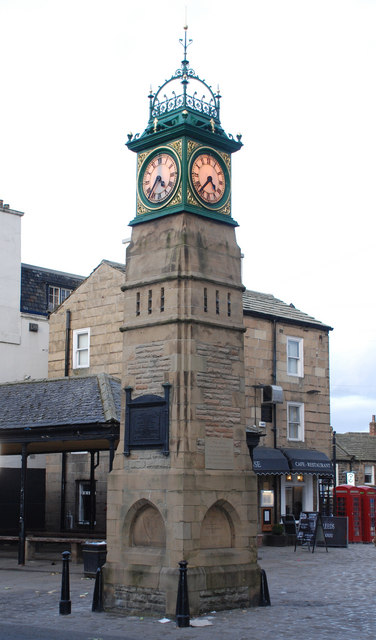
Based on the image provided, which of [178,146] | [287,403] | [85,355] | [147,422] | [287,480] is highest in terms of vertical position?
[178,146]

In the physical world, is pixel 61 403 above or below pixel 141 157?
below

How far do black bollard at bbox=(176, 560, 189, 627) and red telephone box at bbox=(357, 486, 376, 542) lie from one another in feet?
66.1

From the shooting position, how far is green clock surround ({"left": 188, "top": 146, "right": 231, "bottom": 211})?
1569 cm

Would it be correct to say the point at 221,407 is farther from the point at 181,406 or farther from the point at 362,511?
the point at 362,511

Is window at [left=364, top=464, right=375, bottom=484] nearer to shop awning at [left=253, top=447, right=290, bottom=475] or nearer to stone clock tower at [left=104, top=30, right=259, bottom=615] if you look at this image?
shop awning at [left=253, top=447, right=290, bottom=475]

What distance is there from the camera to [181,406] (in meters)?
14.5

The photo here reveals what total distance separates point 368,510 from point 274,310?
29.1 ft

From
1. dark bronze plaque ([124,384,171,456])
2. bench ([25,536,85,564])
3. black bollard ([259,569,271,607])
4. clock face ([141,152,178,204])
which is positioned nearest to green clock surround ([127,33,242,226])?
clock face ([141,152,178,204])

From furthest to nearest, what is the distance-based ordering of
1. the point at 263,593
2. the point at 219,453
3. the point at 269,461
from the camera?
the point at 269,461
the point at 263,593
the point at 219,453

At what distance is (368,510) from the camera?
32469 mm

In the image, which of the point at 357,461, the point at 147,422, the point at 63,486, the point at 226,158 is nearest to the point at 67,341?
the point at 63,486

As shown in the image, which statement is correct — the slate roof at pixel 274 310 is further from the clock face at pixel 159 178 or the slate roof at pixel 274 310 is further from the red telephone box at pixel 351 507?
the clock face at pixel 159 178

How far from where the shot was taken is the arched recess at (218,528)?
1477 cm

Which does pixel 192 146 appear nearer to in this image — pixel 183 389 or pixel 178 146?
pixel 178 146
